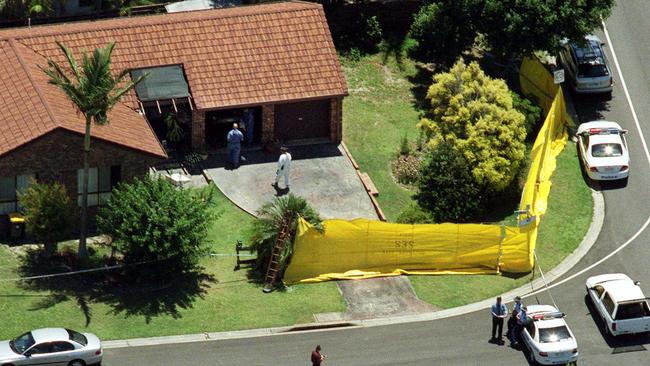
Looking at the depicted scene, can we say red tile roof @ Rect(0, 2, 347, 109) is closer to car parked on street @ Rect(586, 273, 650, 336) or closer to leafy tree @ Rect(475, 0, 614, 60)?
leafy tree @ Rect(475, 0, 614, 60)

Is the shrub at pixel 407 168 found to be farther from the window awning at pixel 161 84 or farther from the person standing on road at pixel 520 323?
the person standing on road at pixel 520 323

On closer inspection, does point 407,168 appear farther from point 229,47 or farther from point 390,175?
point 229,47

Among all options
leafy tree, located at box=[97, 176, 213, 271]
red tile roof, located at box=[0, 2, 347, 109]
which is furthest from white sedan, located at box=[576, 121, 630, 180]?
leafy tree, located at box=[97, 176, 213, 271]

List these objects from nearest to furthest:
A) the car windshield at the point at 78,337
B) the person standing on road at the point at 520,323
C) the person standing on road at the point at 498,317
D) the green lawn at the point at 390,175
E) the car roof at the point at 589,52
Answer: the car windshield at the point at 78,337, the person standing on road at the point at 520,323, the person standing on road at the point at 498,317, the green lawn at the point at 390,175, the car roof at the point at 589,52

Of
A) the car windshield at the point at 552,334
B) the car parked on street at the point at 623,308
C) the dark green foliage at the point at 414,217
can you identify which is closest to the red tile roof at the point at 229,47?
the dark green foliage at the point at 414,217

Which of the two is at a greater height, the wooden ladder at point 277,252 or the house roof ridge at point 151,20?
the house roof ridge at point 151,20

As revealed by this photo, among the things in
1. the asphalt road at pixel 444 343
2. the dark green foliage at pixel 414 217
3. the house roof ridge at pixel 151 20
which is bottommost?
the asphalt road at pixel 444 343

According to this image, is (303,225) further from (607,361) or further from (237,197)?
(607,361)
